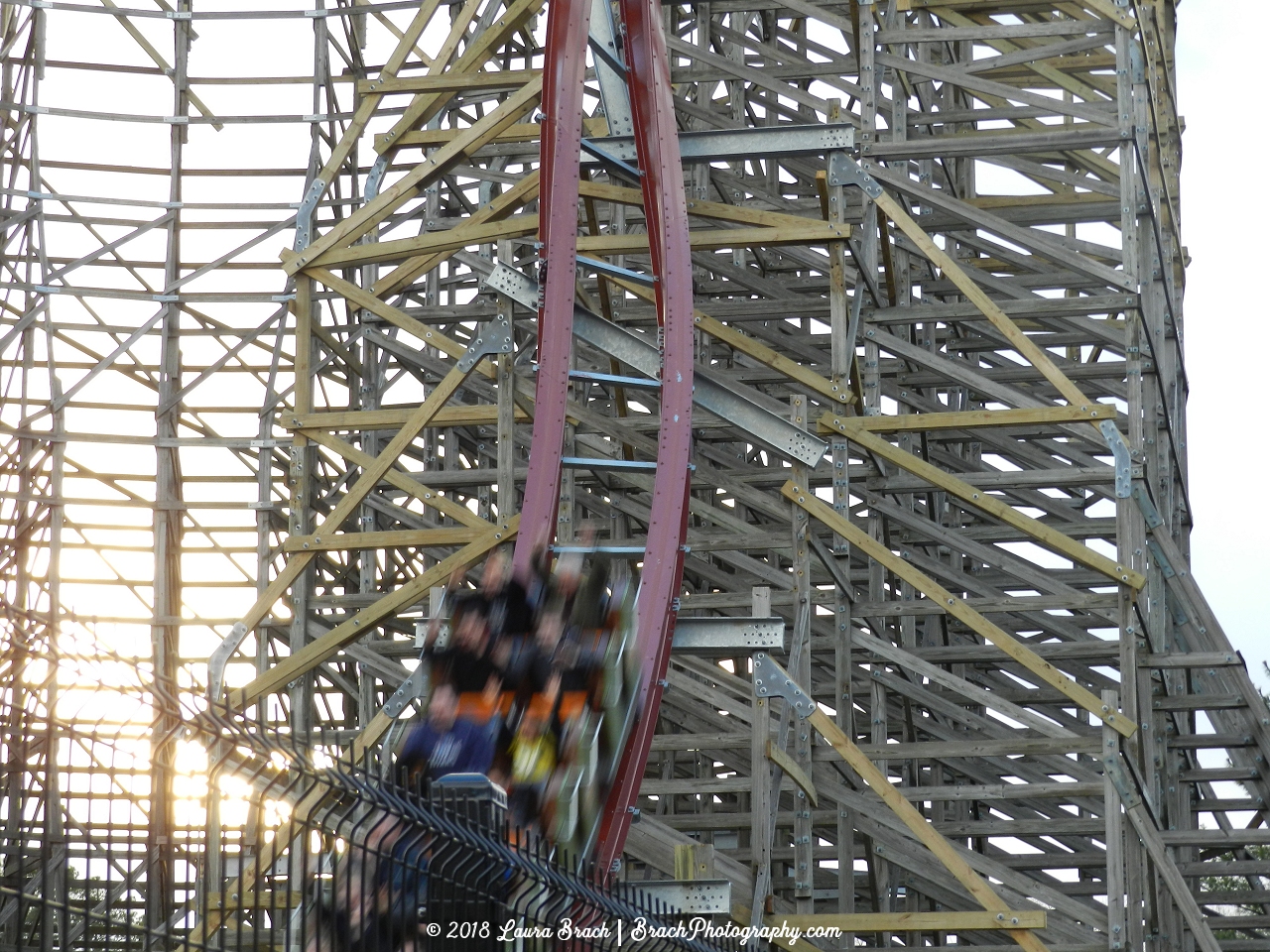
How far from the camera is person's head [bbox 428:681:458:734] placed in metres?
8.81

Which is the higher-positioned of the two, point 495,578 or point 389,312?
point 389,312

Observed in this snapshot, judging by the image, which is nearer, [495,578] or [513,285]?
[495,578]

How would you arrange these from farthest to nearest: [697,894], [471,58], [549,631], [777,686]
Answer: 1. [471,58]
2. [777,686]
3. [697,894]
4. [549,631]

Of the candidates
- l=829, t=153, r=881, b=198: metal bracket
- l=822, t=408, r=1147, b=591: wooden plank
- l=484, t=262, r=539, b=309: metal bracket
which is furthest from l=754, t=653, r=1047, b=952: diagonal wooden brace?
l=829, t=153, r=881, b=198: metal bracket

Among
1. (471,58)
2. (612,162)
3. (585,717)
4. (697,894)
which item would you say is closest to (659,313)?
(612,162)

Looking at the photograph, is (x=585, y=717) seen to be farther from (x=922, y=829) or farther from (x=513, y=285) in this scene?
(x=513, y=285)

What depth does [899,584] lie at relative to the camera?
1619cm

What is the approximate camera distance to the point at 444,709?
29.0 feet

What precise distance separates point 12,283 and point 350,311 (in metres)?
3.16

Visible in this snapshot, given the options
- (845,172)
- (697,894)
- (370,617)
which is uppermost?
(845,172)

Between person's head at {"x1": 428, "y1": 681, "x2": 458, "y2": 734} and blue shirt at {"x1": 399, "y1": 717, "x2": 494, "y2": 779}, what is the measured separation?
2 cm

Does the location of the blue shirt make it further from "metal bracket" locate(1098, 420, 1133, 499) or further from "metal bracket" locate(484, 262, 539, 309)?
→ "metal bracket" locate(1098, 420, 1133, 499)

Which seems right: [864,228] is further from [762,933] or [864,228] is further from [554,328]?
[762,933]

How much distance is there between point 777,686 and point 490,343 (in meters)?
2.98
